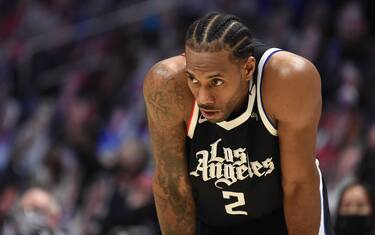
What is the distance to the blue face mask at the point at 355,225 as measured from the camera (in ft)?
16.6

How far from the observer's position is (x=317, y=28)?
826cm

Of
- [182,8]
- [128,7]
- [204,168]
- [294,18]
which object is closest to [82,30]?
[128,7]

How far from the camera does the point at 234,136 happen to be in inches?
149

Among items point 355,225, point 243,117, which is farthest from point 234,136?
point 355,225

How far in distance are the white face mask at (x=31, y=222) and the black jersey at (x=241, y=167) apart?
1.63 m

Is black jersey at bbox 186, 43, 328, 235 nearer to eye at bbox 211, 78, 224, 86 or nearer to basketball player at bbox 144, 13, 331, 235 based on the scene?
basketball player at bbox 144, 13, 331, 235

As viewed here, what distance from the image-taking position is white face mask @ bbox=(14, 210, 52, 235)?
5.39 metres

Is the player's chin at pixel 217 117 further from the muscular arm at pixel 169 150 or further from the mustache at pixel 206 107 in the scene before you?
the muscular arm at pixel 169 150

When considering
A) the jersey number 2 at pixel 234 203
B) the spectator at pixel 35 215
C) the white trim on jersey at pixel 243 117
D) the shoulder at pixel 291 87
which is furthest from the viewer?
the spectator at pixel 35 215

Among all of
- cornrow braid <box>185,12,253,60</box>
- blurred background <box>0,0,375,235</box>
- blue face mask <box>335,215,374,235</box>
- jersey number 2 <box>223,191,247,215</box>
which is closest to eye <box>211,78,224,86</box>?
cornrow braid <box>185,12,253,60</box>

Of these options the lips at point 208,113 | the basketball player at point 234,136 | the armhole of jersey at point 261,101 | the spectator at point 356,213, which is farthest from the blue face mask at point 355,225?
the lips at point 208,113

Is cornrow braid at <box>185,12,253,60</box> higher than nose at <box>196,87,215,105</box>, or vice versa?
cornrow braid at <box>185,12,253,60</box>

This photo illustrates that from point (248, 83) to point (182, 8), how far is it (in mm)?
5898

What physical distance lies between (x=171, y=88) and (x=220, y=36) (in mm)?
360
